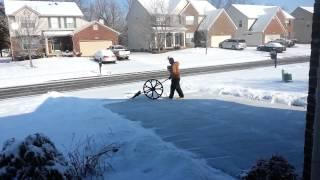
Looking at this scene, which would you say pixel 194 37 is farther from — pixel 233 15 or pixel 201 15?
pixel 233 15

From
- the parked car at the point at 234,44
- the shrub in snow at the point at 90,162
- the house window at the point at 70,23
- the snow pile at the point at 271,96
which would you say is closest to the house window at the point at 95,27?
the house window at the point at 70,23

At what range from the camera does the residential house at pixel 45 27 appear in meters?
43.4

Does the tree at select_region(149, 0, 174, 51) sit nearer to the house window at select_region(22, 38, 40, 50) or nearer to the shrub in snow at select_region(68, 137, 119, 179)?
the house window at select_region(22, 38, 40, 50)

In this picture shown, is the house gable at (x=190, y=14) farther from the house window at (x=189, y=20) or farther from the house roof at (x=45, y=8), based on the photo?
the house roof at (x=45, y=8)

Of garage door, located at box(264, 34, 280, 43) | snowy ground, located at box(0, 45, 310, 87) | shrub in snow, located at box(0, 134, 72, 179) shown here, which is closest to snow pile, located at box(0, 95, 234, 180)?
shrub in snow, located at box(0, 134, 72, 179)

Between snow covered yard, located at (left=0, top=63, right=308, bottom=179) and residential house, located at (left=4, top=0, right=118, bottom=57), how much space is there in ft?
93.7

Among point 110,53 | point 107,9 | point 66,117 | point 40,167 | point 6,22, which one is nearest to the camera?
point 40,167

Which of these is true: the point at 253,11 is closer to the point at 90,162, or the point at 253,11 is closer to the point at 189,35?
the point at 189,35

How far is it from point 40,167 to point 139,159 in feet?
8.54

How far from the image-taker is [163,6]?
53.0 metres

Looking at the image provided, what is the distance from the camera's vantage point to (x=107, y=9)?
82.4m

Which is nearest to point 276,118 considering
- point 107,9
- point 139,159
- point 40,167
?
point 139,159

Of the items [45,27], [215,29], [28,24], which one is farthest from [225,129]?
[215,29]

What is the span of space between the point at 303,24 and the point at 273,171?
71.9 metres
